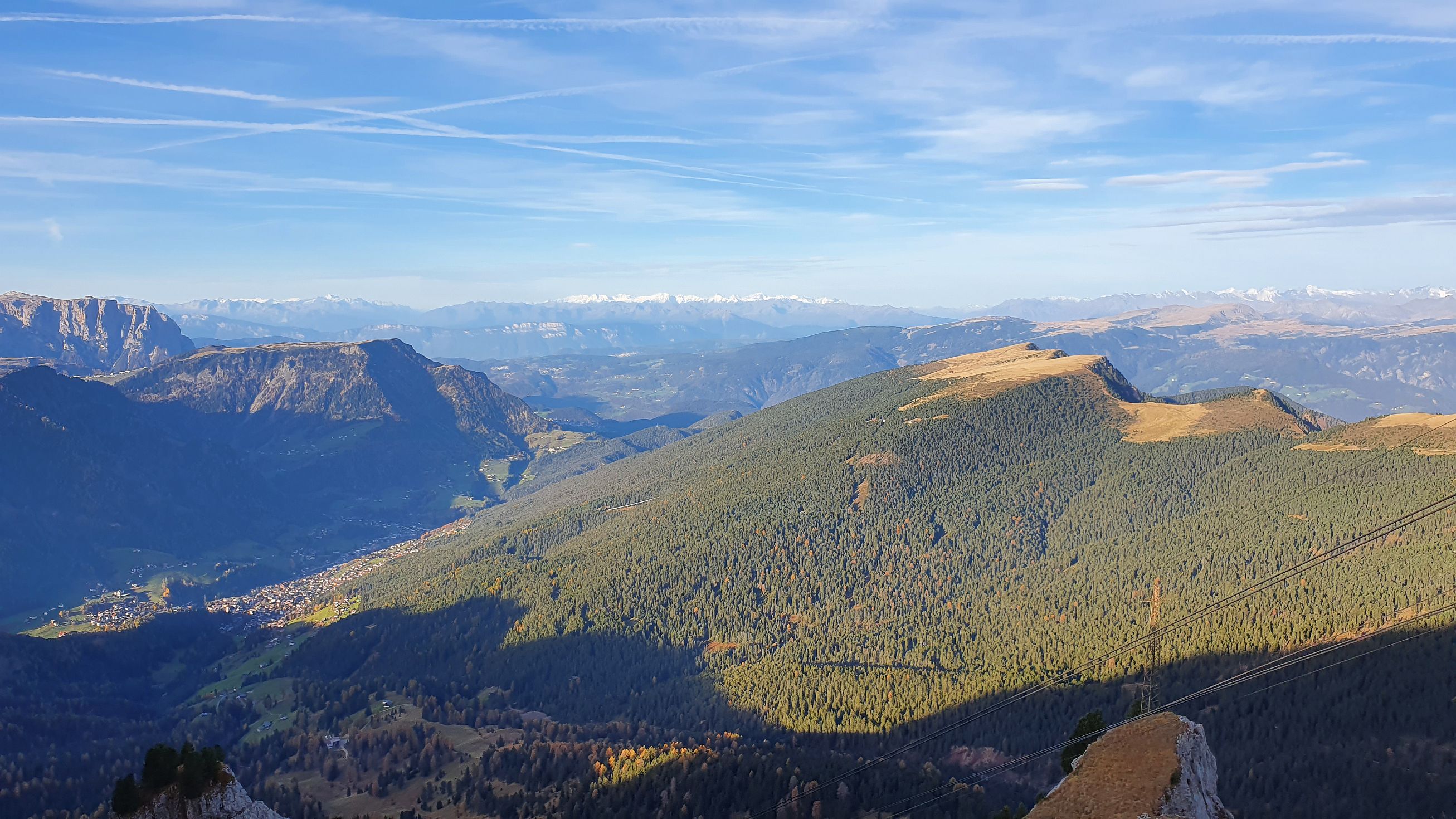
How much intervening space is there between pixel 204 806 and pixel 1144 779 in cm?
6289

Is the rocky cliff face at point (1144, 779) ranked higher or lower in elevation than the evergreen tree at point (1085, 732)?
higher

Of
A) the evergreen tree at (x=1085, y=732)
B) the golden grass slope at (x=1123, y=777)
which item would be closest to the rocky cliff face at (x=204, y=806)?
the golden grass slope at (x=1123, y=777)

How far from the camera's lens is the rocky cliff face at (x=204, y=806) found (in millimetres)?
59594

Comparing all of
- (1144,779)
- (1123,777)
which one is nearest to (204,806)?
(1123,777)

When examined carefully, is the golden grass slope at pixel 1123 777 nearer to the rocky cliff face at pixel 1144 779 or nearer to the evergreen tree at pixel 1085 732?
the rocky cliff face at pixel 1144 779

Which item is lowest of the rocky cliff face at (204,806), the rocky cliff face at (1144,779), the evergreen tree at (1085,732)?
the evergreen tree at (1085,732)

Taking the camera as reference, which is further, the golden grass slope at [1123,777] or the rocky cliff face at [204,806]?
the rocky cliff face at [204,806]

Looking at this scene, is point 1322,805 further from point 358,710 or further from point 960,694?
point 358,710

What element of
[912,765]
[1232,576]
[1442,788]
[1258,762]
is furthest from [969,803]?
[1232,576]

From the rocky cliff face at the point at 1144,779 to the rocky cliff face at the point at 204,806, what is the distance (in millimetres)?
56193

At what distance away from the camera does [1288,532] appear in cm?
19700

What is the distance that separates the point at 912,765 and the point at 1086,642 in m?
58.7

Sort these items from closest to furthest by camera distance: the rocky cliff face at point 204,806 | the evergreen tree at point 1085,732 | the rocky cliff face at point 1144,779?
the rocky cliff face at point 1144,779 → the rocky cliff face at point 204,806 → the evergreen tree at point 1085,732

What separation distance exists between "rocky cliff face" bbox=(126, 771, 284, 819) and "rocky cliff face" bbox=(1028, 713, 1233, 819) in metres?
56.2
